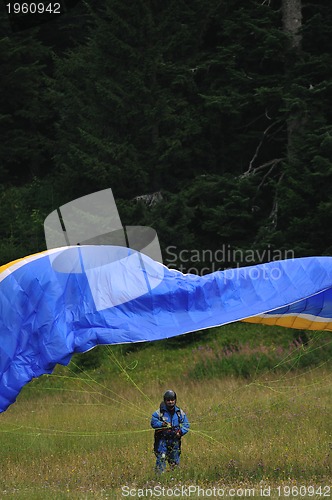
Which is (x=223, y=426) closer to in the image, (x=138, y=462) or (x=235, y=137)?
(x=138, y=462)

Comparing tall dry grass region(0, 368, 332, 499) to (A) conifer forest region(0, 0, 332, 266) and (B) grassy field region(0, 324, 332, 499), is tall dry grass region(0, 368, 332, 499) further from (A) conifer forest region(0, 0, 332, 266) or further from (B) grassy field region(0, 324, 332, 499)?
(A) conifer forest region(0, 0, 332, 266)

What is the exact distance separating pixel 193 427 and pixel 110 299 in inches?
138

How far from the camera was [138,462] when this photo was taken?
912 centimetres

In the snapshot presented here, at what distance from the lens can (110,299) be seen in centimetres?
825

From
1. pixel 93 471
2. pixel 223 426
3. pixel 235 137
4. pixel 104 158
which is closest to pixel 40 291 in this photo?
pixel 93 471

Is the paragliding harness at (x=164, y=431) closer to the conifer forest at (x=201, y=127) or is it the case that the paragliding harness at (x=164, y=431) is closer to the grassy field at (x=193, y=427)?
the grassy field at (x=193, y=427)

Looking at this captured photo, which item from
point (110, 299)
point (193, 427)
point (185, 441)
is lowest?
point (193, 427)

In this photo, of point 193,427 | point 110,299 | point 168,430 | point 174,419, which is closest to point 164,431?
point 168,430

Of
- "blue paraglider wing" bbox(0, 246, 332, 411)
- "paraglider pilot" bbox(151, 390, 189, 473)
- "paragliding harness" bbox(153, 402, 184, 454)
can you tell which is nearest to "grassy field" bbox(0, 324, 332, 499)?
"paraglider pilot" bbox(151, 390, 189, 473)

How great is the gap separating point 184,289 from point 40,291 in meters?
1.52

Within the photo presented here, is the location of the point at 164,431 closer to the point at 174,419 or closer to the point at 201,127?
the point at 174,419

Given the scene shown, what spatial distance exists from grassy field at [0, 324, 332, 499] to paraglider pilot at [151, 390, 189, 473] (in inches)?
7.5

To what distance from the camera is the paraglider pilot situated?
8336 mm

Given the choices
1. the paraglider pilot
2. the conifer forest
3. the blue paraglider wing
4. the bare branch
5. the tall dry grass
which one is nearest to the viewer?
the blue paraglider wing
